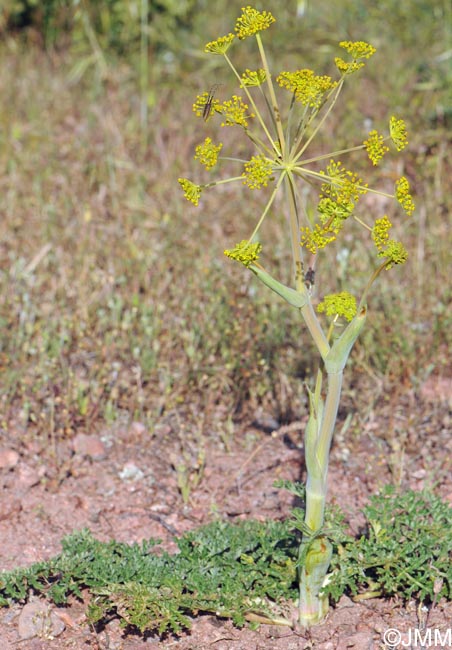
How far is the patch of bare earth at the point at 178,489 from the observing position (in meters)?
2.59

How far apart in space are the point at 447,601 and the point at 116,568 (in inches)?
38.9

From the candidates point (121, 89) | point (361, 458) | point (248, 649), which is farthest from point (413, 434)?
point (121, 89)

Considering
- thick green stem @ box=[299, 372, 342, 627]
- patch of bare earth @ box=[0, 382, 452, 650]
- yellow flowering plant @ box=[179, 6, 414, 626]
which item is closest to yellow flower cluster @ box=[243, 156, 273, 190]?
yellow flowering plant @ box=[179, 6, 414, 626]

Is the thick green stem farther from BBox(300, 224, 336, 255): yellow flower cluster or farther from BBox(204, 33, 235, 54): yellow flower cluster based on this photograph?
BBox(204, 33, 235, 54): yellow flower cluster

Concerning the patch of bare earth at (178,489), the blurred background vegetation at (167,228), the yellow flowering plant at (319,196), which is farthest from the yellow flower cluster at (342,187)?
the blurred background vegetation at (167,228)

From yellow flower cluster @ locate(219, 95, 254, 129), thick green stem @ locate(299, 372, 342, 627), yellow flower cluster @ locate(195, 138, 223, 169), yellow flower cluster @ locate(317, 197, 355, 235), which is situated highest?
yellow flower cluster @ locate(219, 95, 254, 129)

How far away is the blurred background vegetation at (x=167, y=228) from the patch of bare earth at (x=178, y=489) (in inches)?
4.3

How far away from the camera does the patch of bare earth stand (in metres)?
2.59

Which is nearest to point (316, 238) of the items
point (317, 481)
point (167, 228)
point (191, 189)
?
point (191, 189)

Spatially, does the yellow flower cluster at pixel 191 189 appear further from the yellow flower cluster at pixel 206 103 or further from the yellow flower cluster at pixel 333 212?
the yellow flower cluster at pixel 333 212

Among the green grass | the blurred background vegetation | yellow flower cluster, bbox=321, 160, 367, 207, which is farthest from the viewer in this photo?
the blurred background vegetation

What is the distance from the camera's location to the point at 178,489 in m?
3.29

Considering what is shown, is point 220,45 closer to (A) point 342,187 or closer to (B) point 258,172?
(B) point 258,172

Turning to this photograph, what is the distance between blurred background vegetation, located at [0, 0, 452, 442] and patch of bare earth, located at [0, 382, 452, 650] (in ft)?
0.36
